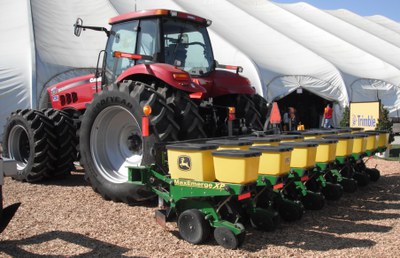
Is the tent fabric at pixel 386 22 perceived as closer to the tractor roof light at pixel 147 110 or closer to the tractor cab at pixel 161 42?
the tractor cab at pixel 161 42

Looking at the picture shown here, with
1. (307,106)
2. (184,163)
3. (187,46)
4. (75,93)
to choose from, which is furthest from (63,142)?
(307,106)

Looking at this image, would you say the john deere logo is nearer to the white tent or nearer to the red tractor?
the red tractor

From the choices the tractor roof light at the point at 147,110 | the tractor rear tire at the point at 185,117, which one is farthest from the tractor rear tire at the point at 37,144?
the tractor roof light at the point at 147,110

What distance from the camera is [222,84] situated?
A: 5.57m

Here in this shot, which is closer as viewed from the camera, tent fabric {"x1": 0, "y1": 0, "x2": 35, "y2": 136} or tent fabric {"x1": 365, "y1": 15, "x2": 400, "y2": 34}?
tent fabric {"x1": 0, "y1": 0, "x2": 35, "y2": 136}

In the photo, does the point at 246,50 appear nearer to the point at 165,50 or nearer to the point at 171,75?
the point at 165,50

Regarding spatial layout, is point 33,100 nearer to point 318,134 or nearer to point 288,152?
point 318,134

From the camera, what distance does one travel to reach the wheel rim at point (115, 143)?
5152 millimetres

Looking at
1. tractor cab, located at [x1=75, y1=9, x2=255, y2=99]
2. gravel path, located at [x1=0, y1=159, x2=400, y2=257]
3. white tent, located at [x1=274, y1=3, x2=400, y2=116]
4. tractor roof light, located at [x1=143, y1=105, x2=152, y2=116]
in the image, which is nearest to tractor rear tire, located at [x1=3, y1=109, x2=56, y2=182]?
gravel path, located at [x1=0, y1=159, x2=400, y2=257]

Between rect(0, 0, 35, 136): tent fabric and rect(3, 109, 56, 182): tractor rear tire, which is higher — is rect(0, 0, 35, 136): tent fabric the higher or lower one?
the higher one

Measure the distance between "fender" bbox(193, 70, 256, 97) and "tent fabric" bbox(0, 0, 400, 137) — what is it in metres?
8.87

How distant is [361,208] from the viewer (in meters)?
5.14

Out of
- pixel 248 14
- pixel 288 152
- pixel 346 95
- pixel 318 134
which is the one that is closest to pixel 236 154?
pixel 288 152

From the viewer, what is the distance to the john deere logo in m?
3.82
